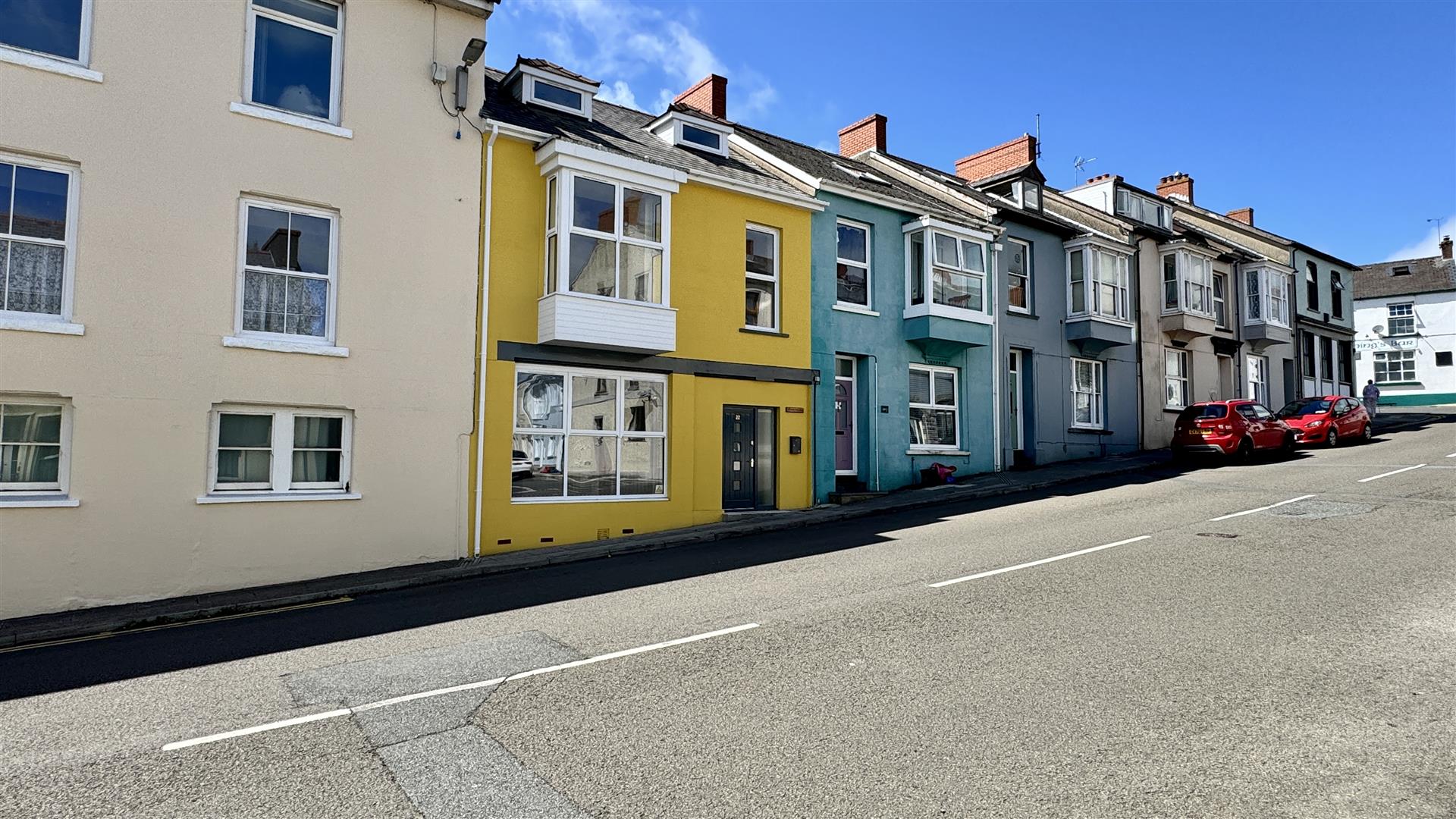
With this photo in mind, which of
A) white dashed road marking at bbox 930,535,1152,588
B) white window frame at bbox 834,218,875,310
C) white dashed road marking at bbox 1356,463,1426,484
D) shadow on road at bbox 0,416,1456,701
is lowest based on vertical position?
shadow on road at bbox 0,416,1456,701

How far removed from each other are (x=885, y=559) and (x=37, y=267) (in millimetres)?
10684

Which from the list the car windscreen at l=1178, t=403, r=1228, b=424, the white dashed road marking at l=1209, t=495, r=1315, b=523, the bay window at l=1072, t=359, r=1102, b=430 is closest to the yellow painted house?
the white dashed road marking at l=1209, t=495, r=1315, b=523

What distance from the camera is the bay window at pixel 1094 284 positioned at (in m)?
23.2

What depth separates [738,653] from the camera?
6.64 m

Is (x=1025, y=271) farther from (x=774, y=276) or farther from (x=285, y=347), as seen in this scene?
(x=285, y=347)

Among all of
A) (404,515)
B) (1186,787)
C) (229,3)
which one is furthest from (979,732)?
(229,3)

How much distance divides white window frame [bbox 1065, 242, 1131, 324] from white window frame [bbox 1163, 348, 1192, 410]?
325 cm

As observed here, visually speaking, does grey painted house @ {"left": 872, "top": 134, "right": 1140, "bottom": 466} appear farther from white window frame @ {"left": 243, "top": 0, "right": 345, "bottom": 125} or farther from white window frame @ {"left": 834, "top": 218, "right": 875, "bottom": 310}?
white window frame @ {"left": 243, "top": 0, "right": 345, "bottom": 125}

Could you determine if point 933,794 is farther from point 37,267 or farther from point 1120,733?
point 37,267

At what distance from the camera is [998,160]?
26391mm

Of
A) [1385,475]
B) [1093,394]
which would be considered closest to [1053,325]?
[1093,394]

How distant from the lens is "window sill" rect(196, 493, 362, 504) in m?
10.8

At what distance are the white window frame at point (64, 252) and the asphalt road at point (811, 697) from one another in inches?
155

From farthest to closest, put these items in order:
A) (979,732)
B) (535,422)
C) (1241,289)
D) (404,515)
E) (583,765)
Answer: (1241,289)
(535,422)
(404,515)
(979,732)
(583,765)
